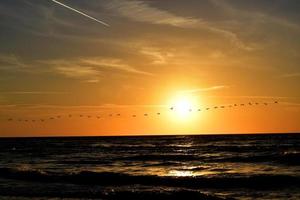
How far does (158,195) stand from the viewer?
2358cm

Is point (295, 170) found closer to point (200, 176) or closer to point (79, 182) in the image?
point (200, 176)

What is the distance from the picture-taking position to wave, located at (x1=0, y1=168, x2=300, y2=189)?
2820 cm

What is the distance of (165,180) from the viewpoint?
31.0m

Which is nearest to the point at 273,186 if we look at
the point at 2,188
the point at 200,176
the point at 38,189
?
the point at 200,176

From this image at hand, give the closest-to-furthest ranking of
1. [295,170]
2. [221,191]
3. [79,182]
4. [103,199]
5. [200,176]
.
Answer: [103,199] → [221,191] → [79,182] → [200,176] → [295,170]

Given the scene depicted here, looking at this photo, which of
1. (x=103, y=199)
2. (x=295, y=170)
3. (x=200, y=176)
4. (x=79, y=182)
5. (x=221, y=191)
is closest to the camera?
(x=103, y=199)

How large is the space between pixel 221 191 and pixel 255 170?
11754mm

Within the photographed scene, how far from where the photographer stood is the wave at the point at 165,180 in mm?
28203

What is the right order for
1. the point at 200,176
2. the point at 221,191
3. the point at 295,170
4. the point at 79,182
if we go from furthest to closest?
the point at 295,170
the point at 200,176
the point at 79,182
the point at 221,191

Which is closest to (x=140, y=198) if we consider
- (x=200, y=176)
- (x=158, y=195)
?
(x=158, y=195)

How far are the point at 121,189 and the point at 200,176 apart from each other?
8.74 meters

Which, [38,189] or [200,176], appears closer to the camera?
[38,189]

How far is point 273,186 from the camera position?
26953 millimetres

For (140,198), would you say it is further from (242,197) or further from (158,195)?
(242,197)
